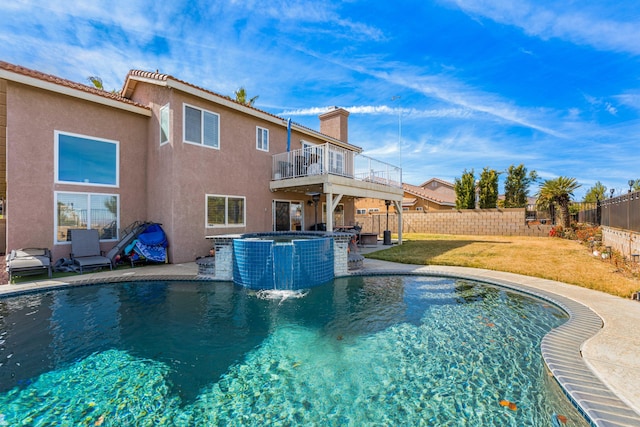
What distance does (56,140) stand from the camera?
916 cm

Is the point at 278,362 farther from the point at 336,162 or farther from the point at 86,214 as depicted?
the point at 336,162

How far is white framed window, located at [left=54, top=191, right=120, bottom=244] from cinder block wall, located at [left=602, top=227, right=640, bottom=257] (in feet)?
56.4

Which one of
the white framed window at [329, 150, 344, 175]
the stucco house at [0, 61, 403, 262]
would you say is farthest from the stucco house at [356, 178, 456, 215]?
the stucco house at [0, 61, 403, 262]

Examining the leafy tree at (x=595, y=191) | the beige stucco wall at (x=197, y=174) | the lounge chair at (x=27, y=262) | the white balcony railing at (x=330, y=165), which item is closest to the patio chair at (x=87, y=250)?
the lounge chair at (x=27, y=262)

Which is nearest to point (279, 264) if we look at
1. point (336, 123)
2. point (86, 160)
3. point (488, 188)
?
point (86, 160)

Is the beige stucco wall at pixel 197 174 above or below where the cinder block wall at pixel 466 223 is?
above

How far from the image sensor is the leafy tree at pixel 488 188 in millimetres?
24422

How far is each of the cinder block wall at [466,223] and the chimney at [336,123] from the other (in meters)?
8.34

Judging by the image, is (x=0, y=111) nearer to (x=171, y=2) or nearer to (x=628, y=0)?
(x=171, y=2)

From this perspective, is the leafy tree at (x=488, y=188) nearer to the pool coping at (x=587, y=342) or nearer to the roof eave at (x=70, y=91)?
the pool coping at (x=587, y=342)

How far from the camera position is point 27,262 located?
755cm

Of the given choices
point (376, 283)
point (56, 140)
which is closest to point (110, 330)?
point (376, 283)

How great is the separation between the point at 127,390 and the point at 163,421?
0.82m

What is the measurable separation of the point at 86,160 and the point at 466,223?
74.7 feet
